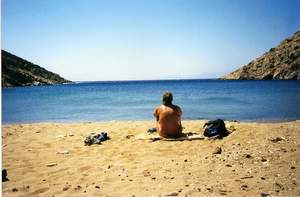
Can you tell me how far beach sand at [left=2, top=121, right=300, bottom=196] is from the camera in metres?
5.85

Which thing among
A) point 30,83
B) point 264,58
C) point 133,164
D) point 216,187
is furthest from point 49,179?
point 264,58

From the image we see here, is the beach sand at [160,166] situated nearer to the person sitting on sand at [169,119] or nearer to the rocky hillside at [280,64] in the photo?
the person sitting on sand at [169,119]

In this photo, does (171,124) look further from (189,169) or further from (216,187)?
(216,187)

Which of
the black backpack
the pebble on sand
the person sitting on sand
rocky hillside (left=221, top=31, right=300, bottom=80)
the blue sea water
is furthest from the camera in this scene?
rocky hillside (left=221, top=31, right=300, bottom=80)

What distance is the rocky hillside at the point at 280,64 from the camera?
94.2m

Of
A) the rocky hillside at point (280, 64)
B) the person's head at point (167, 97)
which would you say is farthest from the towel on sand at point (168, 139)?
the rocky hillside at point (280, 64)

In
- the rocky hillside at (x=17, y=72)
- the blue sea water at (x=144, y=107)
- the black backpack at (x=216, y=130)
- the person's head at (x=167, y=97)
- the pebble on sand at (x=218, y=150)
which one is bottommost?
the blue sea water at (x=144, y=107)

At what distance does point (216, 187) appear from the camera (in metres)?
5.75

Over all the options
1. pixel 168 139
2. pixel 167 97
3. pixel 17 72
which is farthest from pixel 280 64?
pixel 168 139

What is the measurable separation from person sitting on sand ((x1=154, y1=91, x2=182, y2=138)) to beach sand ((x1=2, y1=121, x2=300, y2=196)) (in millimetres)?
477

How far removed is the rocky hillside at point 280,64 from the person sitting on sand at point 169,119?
83896 millimetres

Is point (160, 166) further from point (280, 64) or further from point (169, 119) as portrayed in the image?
point (280, 64)

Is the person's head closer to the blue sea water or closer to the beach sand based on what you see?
the beach sand

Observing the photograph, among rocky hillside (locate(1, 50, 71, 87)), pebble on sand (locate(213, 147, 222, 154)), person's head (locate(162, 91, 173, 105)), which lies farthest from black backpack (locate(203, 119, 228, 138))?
rocky hillside (locate(1, 50, 71, 87))
